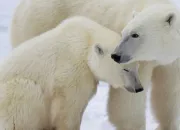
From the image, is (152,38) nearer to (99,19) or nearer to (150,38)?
(150,38)

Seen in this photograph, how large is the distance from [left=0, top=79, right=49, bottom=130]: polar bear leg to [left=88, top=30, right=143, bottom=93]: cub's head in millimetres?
487

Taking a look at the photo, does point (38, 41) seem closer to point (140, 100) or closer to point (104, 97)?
point (140, 100)

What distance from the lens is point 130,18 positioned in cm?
419

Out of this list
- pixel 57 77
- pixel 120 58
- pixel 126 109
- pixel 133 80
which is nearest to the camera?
pixel 120 58

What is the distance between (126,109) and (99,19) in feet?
2.57

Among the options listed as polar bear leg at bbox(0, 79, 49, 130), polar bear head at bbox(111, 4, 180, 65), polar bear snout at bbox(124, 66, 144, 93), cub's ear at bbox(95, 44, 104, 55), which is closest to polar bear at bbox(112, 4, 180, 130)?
polar bear head at bbox(111, 4, 180, 65)

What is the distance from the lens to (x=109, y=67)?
4.08 meters

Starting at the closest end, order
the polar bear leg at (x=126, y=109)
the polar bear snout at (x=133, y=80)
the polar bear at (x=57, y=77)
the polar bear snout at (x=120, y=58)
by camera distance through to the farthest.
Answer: the polar bear snout at (x=120, y=58) < the polar bear snout at (x=133, y=80) < the polar bear at (x=57, y=77) < the polar bear leg at (x=126, y=109)

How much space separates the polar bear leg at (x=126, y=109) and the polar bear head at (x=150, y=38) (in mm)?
480

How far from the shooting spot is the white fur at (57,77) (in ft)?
13.6

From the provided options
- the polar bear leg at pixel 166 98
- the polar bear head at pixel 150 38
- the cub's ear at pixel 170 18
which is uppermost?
the cub's ear at pixel 170 18

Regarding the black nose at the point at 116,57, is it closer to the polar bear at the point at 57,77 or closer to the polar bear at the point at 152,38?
the polar bear at the point at 152,38

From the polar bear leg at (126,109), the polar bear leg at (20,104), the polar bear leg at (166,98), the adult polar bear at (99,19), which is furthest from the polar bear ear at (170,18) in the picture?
the polar bear leg at (20,104)

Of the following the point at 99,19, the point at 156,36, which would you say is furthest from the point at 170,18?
the point at 99,19
